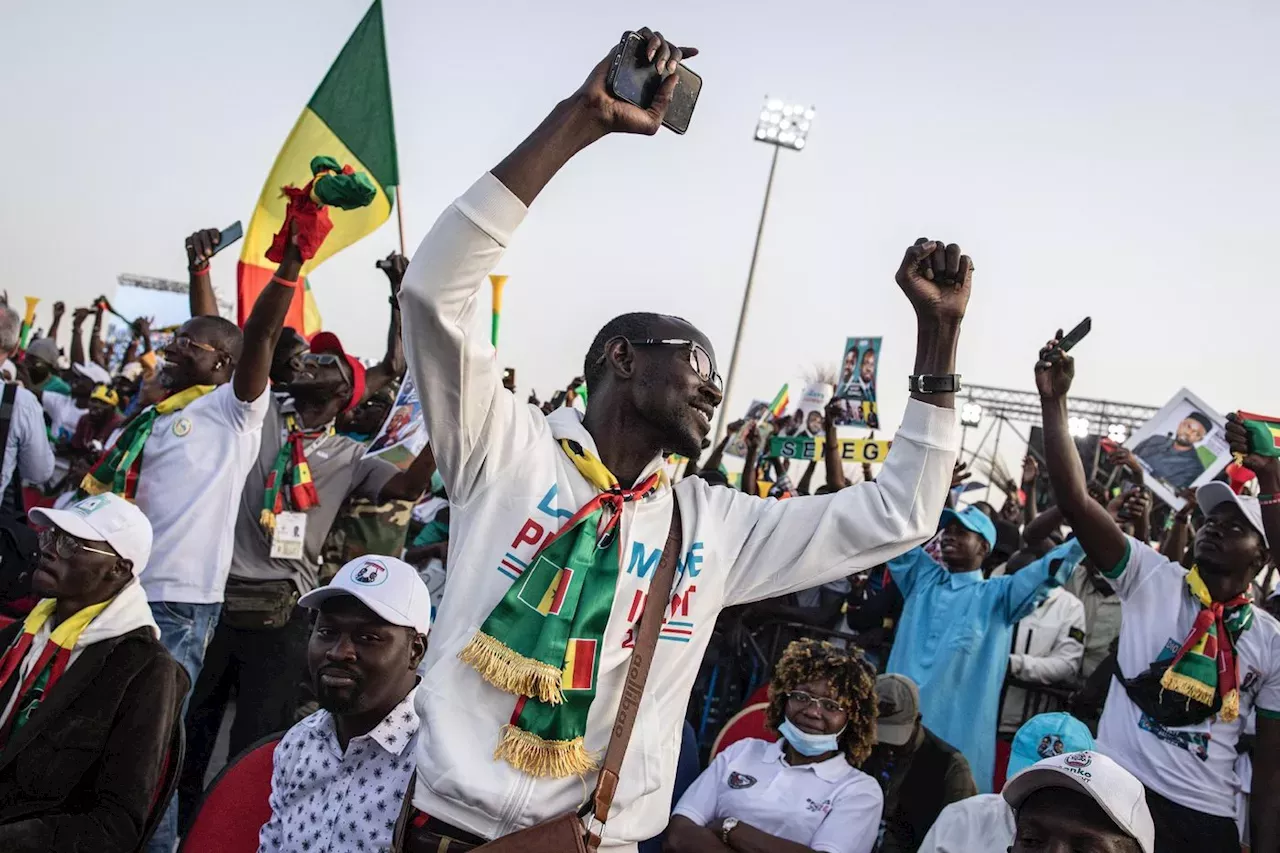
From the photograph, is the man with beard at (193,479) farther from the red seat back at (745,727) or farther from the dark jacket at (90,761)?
the red seat back at (745,727)

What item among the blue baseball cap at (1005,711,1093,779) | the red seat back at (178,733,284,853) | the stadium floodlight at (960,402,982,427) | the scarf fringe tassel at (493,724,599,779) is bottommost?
the red seat back at (178,733,284,853)

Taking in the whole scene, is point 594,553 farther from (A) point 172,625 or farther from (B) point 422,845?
(A) point 172,625

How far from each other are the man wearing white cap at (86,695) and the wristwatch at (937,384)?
7.89 feet

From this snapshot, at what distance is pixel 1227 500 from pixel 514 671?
3.56 metres

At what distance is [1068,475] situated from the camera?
4082 millimetres

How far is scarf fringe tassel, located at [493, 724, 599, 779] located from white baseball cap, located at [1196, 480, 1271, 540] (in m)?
3.42

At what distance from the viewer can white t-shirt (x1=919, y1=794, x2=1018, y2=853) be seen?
341cm

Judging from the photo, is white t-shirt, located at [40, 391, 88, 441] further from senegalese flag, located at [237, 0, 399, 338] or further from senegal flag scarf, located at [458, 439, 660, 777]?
senegal flag scarf, located at [458, 439, 660, 777]

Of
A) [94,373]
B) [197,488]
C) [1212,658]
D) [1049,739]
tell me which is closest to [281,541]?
[197,488]

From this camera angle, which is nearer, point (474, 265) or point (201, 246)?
point (474, 265)

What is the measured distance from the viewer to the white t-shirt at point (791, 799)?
152 inches

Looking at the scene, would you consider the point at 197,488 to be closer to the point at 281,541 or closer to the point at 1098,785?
the point at 281,541

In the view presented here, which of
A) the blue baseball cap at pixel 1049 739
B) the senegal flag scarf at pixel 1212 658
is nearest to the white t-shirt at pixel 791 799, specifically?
the blue baseball cap at pixel 1049 739

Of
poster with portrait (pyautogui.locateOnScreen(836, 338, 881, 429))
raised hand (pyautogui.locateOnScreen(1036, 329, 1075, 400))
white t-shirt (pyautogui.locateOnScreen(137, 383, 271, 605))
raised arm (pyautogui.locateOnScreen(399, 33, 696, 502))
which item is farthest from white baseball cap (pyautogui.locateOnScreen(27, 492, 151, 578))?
poster with portrait (pyautogui.locateOnScreen(836, 338, 881, 429))
